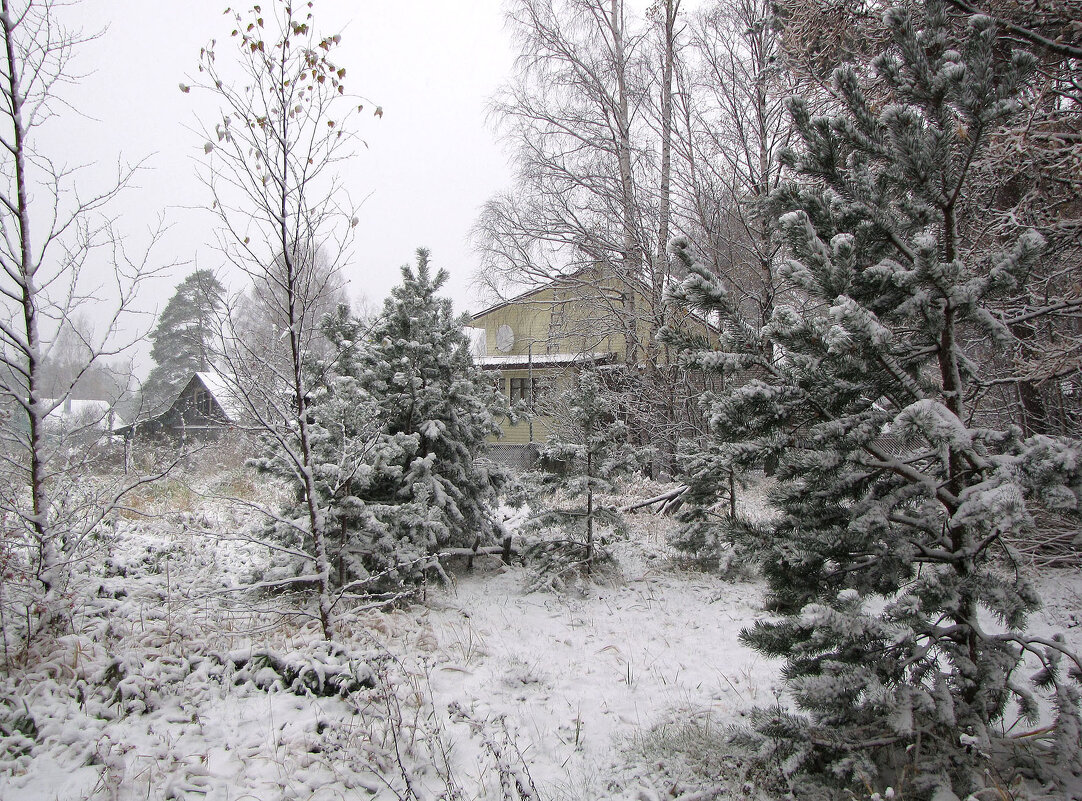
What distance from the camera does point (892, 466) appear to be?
269 centimetres

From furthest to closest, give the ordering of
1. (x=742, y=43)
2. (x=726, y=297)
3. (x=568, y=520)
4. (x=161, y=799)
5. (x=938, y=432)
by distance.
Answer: (x=742, y=43) < (x=568, y=520) < (x=161, y=799) < (x=726, y=297) < (x=938, y=432)

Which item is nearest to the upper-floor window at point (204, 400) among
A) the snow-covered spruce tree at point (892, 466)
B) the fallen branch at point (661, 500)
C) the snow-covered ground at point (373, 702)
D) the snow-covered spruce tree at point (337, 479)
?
the fallen branch at point (661, 500)

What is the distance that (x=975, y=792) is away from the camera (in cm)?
238

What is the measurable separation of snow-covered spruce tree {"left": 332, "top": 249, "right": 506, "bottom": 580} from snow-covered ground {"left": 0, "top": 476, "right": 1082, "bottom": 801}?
129cm

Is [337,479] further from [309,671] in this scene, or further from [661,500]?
[661,500]

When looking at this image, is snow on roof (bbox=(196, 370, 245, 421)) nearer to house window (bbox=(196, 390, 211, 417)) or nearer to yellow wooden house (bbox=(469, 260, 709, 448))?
yellow wooden house (bbox=(469, 260, 709, 448))

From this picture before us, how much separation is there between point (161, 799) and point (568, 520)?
502 centimetres

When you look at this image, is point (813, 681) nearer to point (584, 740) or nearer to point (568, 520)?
point (584, 740)

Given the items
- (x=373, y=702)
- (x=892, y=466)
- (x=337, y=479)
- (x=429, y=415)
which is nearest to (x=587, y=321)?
(x=429, y=415)

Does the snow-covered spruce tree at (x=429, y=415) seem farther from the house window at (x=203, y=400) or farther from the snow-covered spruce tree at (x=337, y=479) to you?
the house window at (x=203, y=400)

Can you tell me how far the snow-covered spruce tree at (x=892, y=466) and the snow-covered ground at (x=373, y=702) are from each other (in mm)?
993

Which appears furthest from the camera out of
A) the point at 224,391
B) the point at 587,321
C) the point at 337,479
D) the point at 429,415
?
the point at 587,321

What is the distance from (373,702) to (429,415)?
13.7ft

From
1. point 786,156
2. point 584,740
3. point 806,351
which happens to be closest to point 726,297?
point 806,351
